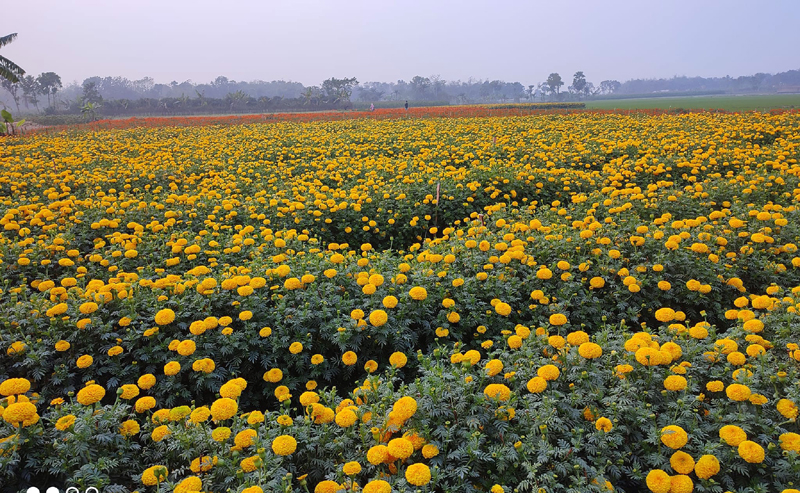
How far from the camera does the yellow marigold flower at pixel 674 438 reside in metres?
1.90

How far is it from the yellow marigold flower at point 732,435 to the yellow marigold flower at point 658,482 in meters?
0.37

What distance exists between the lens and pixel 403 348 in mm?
3355

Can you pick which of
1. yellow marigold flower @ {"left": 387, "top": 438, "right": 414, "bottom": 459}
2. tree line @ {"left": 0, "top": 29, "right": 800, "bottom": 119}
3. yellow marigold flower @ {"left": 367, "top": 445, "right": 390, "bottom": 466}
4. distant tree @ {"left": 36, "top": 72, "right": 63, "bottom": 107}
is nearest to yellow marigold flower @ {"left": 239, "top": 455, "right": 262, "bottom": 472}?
yellow marigold flower @ {"left": 367, "top": 445, "right": 390, "bottom": 466}

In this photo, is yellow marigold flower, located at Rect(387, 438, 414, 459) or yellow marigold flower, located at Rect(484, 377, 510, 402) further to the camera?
yellow marigold flower, located at Rect(484, 377, 510, 402)

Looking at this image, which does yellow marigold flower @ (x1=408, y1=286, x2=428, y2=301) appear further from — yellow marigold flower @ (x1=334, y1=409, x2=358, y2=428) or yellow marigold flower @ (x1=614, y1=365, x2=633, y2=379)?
yellow marigold flower @ (x1=614, y1=365, x2=633, y2=379)

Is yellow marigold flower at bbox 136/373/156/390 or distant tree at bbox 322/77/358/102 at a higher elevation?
distant tree at bbox 322/77/358/102

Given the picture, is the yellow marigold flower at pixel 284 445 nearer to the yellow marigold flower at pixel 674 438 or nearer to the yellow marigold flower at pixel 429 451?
the yellow marigold flower at pixel 429 451

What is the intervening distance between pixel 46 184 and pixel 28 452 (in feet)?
25.4

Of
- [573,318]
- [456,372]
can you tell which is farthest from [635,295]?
[456,372]

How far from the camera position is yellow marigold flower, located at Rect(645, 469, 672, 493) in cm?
177

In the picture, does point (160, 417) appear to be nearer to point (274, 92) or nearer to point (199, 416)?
point (199, 416)

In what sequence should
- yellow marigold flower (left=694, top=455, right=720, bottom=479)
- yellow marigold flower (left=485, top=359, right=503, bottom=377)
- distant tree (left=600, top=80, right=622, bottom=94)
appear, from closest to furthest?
1. yellow marigold flower (left=694, top=455, right=720, bottom=479)
2. yellow marigold flower (left=485, top=359, right=503, bottom=377)
3. distant tree (left=600, top=80, right=622, bottom=94)

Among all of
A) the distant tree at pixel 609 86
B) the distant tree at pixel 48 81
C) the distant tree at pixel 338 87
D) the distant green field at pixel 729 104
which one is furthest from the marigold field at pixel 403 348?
the distant tree at pixel 609 86

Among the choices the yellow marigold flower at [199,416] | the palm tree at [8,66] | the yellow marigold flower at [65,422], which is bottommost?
the yellow marigold flower at [199,416]
